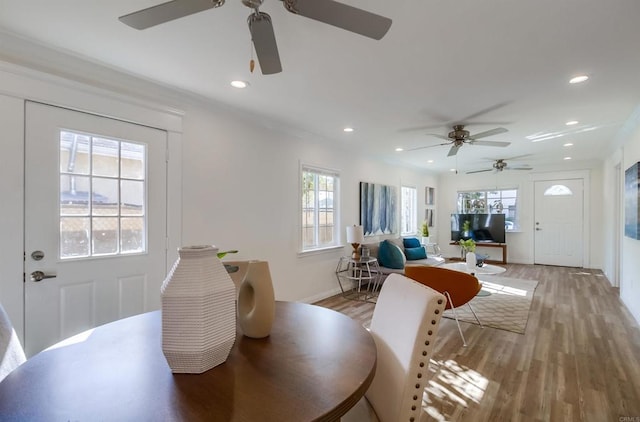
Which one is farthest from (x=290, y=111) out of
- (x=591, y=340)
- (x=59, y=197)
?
(x=591, y=340)

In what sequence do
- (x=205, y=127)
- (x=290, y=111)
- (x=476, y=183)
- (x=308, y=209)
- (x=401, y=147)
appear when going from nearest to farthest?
(x=205, y=127), (x=290, y=111), (x=308, y=209), (x=401, y=147), (x=476, y=183)

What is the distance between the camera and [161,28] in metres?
1.81

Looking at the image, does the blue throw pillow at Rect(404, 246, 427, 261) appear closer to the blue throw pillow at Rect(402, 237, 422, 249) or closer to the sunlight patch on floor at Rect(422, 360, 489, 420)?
the blue throw pillow at Rect(402, 237, 422, 249)

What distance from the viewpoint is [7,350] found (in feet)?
3.58

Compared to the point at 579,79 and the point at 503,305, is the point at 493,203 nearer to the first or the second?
the point at 503,305

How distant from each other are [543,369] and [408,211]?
15.7 feet

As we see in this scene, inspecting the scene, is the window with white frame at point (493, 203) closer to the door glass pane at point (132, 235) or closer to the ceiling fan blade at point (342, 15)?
the ceiling fan blade at point (342, 15)

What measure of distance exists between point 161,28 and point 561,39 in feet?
8.23

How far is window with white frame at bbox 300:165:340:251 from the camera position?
Result: 4.25m

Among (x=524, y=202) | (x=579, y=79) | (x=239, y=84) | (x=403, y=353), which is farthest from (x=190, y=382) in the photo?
(x=524, y=202)

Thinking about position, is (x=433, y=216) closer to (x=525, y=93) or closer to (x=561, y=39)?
(x=525, y=93)

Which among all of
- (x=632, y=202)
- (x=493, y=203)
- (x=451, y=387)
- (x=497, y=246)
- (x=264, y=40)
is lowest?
(x=451, y=387)

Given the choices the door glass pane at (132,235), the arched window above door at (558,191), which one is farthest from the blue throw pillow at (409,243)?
the door glass pane at (132,235)

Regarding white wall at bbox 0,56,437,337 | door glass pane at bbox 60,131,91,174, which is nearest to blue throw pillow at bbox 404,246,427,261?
white wall at bbox 0,56,437,337
